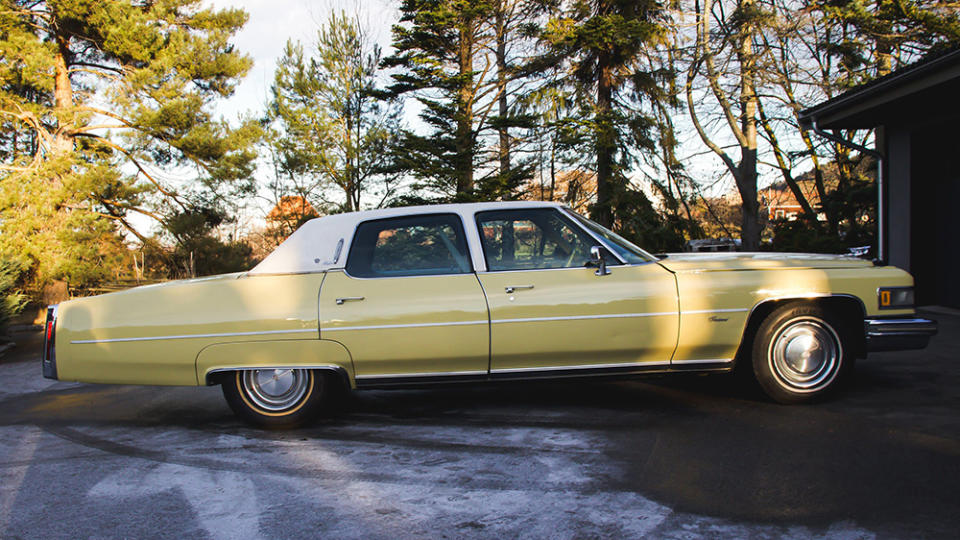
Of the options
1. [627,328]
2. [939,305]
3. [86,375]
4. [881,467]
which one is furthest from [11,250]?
[939,305]

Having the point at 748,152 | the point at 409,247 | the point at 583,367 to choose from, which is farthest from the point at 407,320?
the point at 748,152

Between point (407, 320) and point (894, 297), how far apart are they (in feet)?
11.4

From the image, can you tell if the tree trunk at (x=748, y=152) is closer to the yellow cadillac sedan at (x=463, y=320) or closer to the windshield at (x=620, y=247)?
the yellow cadillac sedan at (x=463, y=320)

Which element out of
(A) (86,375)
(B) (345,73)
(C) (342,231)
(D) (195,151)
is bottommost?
(A) (86,375)

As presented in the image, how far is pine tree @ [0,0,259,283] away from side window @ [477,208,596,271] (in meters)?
16.1

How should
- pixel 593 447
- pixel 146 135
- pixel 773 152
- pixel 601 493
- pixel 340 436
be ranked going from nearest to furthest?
pixel 601 493 < pixel 593 447 < pixel 340 436 < pixel 146 135 < pixel 773 152

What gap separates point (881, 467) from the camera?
3.46 metres

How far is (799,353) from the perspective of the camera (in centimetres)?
469

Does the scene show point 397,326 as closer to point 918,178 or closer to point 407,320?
point 407,320

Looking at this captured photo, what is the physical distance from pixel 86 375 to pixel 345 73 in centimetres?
2502

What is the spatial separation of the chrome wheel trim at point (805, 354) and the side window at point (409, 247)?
230 cm

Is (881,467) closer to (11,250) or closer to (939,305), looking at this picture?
(939,305)

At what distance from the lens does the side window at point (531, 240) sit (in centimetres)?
469

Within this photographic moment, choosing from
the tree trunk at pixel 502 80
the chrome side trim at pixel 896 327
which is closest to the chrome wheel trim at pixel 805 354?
the chrome side trim at pixel 896 327
